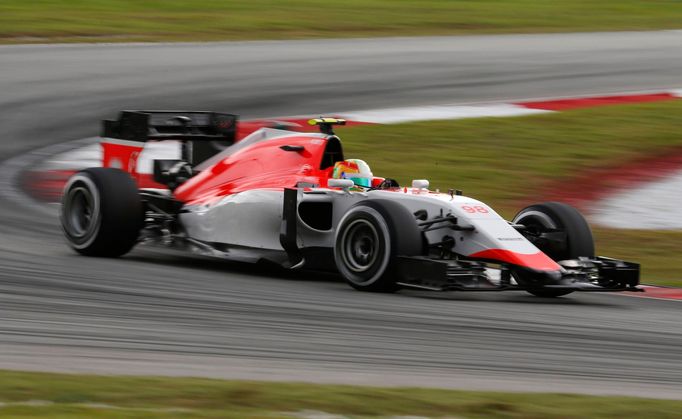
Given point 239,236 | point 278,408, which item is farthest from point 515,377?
point 239,236

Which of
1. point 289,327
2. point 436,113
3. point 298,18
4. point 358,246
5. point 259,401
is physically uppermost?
point 298,18

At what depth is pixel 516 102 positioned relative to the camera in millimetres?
21828

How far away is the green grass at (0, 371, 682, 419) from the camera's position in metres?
5.71

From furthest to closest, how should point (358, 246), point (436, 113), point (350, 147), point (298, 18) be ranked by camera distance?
point (298, 18), point (436, 113), point (350, 147), point (358, 246)

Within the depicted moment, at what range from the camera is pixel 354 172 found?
1073cm

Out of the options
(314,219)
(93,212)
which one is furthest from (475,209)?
(93,212)

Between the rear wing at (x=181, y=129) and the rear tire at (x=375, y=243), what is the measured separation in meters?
2.99

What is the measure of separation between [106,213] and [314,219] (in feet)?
6.26

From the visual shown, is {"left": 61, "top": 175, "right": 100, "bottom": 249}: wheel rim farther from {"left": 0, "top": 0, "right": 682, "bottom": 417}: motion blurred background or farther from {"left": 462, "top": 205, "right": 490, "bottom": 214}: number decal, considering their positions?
{"left": 462, "top": 205, "right": 490, "bottom": 214}: number decal

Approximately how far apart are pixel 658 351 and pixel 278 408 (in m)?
3.07

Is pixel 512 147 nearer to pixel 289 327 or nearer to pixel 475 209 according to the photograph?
pixel 475 209

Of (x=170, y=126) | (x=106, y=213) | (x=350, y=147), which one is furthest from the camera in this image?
(x=350, y=147)

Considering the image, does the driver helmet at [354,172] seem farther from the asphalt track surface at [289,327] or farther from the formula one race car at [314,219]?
the asphalt track surface at [289,327]

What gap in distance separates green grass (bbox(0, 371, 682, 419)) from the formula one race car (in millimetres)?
3141
